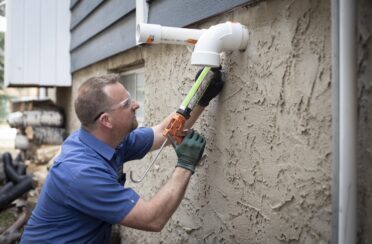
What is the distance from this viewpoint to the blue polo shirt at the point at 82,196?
1.75 metres

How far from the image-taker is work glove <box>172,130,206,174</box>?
1.85 meters

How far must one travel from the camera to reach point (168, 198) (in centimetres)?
Answer: 179

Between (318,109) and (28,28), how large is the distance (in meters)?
4.70

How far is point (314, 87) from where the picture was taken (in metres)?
1.47

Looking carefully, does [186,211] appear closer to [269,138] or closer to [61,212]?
[61,212]

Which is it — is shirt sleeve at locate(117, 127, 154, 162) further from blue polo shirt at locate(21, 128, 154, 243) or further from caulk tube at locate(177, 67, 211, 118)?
caulk tube at locate(177, 67, 211, 118)

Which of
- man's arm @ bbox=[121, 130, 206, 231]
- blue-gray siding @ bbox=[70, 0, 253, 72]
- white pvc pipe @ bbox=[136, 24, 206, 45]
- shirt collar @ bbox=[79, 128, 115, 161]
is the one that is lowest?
man's arm @ bbox=[121, 130, 206, 231]

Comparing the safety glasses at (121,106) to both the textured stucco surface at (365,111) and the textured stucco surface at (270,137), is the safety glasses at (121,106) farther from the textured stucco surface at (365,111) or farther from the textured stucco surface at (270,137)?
the textured stucco surface at (365,111)

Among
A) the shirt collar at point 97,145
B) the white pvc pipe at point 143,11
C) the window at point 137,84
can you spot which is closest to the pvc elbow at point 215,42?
the shirt collar at point 97,145

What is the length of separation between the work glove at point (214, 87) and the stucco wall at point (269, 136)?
0.05 metres

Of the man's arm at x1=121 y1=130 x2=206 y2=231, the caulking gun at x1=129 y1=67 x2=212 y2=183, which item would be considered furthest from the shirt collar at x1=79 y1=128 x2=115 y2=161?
the man's arm at x1=121 y1=130 x2=206 y2=231

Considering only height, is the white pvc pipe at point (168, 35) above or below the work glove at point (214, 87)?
above

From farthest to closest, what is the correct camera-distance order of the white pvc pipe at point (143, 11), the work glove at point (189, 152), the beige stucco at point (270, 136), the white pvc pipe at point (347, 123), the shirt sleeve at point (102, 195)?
the white pvc pipe at point (143, 11), the work glove at point (189, 152), the shirt sleeve at point (102, 195), the beige stucco at point (270, 136), the white pvc pipe at point (347, 123)

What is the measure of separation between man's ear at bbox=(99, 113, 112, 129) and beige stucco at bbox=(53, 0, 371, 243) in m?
0.51
